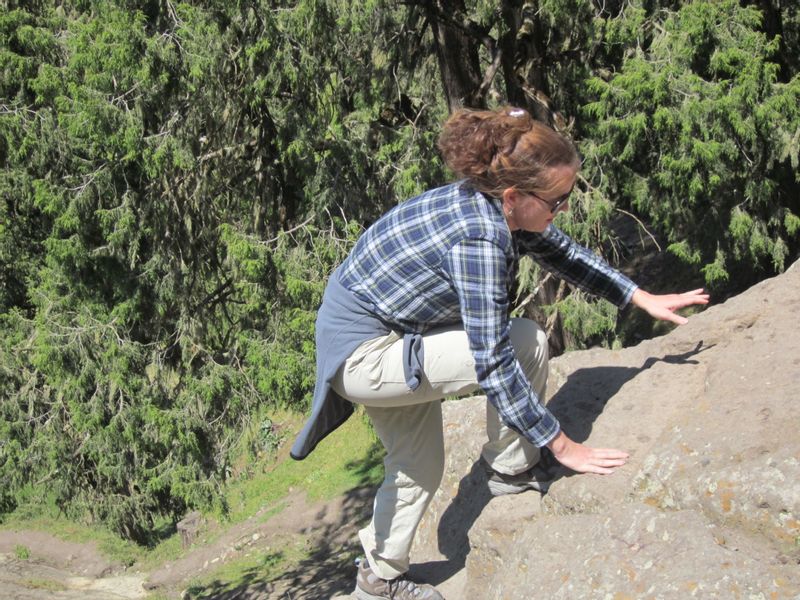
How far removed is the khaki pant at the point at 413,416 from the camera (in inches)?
118

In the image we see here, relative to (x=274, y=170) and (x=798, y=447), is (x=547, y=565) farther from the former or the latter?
(x=274, y=170)

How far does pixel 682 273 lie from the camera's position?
9.84 metres

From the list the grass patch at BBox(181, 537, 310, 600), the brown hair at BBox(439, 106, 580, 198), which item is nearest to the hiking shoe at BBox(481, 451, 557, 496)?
the brown hair at BBox(439, 106, 580, 198)

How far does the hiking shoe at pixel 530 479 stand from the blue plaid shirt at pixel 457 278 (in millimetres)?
555

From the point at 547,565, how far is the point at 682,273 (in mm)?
7424

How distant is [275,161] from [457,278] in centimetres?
556

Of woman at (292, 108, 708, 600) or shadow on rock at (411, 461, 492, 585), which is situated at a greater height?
woman at (292, 108, 708, 600)

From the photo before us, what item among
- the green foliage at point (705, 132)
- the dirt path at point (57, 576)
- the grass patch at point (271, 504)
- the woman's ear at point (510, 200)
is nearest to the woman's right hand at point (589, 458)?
the woman's ear at point (510, 200)

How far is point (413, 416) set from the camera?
3295 millimetres

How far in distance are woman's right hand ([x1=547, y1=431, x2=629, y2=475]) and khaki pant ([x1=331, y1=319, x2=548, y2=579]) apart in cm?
25

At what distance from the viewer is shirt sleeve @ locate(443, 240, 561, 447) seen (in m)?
2.71

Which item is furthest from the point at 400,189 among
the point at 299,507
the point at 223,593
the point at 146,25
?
the point at 299,507

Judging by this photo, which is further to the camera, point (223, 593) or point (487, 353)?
point (223, 593)

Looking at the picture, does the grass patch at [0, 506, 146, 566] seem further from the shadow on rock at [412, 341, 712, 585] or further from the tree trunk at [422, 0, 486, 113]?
the shadow on rock at [412, 341, 712, 585]
